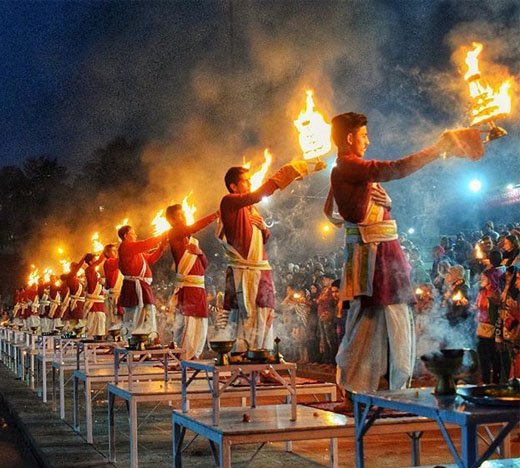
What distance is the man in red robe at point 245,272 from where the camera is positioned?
28.3 feet

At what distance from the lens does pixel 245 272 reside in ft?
28.6

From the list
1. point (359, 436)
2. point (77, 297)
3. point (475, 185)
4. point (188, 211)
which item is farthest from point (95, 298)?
point (359, 436)

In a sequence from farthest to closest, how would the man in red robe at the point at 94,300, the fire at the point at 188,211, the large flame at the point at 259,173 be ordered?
the man in red robe at the point at 94,300 → the fire at the point at 188,211 → the large flame at the point at 259,173

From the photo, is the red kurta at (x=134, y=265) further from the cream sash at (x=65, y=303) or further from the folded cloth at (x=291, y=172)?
the cream sash at (x=65, y=303)

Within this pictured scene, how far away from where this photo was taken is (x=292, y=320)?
17.0m

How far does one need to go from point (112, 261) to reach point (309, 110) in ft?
29.4

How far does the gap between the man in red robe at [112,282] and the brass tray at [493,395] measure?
12.2 m

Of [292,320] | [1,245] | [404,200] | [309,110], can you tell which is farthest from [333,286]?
[1,245]

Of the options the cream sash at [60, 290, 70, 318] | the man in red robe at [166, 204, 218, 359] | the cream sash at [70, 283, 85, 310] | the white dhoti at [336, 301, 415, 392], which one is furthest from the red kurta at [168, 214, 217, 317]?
the cream sash at [60, 290, 70, 318]

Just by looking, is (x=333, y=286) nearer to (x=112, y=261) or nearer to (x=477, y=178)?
(x=112, y=261)

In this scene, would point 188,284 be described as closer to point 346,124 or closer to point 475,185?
point 346,124

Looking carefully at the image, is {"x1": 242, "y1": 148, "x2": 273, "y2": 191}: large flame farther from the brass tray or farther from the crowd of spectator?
the brass tray

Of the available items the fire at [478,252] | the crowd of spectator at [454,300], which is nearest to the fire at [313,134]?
the crowd of spectator at [454,300]

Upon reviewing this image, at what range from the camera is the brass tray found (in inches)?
140
